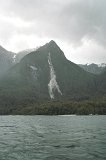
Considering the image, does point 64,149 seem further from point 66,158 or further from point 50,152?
point 66,158

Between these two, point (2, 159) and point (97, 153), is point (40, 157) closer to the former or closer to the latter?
point (2, 159)

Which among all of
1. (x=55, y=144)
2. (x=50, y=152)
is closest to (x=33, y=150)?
(x=50, y=152)

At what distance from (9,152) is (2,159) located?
711 centimetres

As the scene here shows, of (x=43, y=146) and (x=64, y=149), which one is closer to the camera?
(x=64, y=149)

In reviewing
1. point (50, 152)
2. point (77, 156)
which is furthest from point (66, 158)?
point (50, 152)

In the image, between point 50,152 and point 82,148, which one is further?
point 82,148

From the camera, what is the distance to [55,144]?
244ft

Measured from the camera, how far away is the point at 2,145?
238ft

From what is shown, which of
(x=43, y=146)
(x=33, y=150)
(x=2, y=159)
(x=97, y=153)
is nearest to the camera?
(x=2, y=159)

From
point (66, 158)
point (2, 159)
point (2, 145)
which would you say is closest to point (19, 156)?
point (2, 159)

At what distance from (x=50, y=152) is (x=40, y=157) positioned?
516cm

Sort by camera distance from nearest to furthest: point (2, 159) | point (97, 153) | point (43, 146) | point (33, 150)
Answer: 1. point (2, 159)
2. point (97, 153)
3. point (33, 150)
4. point (43, 146)

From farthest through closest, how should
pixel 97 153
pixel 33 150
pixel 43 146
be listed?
pixel 43 146 → pixel 33 150 → pixel 97 153

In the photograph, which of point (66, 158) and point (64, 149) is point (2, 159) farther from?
point (64, 149)
